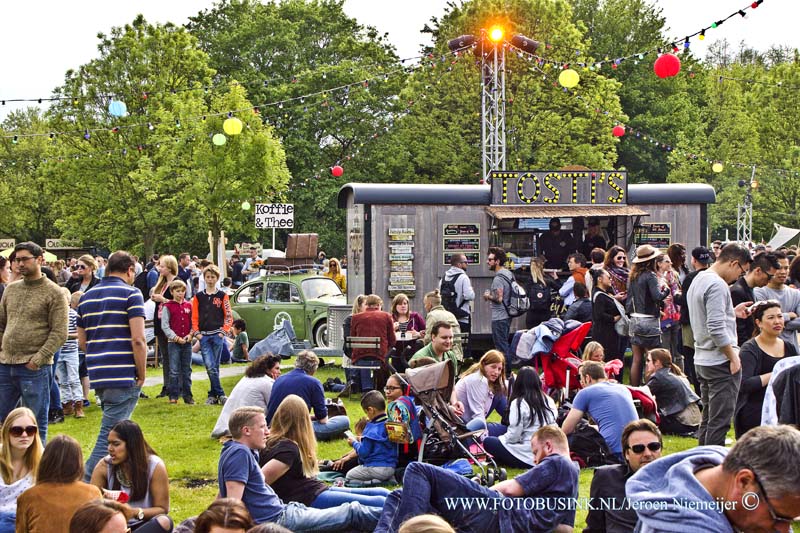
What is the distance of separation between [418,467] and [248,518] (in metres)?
1.64

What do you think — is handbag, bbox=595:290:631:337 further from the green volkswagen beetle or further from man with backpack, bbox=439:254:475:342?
the green volkswagen beetle

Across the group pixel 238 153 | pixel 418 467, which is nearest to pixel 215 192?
pixel 238 153

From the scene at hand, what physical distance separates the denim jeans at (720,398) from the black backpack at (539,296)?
22.5ft

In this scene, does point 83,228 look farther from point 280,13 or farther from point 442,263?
point 442,263

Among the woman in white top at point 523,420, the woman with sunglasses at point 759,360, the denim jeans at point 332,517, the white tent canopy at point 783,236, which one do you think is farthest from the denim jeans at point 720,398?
the white tent canopy at point 783,236

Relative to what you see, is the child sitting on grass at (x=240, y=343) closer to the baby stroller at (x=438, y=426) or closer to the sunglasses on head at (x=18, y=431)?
the baby stroller at (x=438, y=426)

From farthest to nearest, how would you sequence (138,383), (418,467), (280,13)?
(280,13) → (138,383) → (418,467)

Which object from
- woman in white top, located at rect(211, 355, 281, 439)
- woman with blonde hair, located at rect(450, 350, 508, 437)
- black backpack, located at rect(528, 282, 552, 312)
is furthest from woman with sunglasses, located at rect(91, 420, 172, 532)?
black backpack, located at rect(528, 282, 552, 312)

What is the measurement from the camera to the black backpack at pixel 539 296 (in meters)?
15.1

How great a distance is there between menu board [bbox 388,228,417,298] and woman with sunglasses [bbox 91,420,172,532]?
10.2m

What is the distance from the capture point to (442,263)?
644 inches

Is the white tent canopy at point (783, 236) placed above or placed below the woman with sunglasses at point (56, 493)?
above


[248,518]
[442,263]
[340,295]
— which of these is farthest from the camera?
[340,295]

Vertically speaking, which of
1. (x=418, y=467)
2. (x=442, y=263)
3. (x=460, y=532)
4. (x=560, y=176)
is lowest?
(x=460, y=532)
